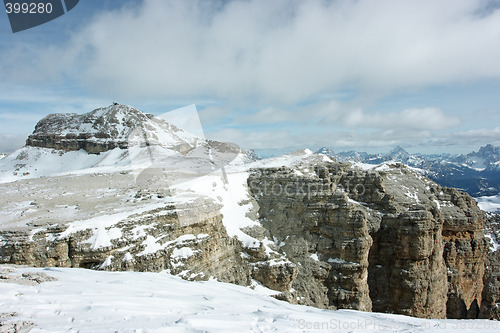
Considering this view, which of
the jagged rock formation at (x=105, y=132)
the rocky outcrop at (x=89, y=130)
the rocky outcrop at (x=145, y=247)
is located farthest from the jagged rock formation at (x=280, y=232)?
the rocky outcrop at (x=89, y=130)

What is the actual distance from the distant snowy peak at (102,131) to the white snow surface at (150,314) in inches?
2098

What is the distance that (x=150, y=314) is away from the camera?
8117 millimetres

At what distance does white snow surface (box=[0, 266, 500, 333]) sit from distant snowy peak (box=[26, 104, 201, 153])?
53287mm

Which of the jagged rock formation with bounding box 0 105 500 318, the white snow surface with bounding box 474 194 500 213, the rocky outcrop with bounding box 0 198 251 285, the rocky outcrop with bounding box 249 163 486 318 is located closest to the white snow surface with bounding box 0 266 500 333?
the rocky outcrop with bounding box 0 198 251 285

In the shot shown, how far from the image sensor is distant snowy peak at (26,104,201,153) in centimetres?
6081

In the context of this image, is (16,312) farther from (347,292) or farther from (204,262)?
(347,292)

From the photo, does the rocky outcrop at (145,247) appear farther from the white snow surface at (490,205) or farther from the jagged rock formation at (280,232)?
the white snow surface at (490,205)

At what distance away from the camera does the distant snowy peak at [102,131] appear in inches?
2394

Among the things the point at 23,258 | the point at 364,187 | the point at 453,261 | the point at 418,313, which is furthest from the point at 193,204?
the point at 453,261

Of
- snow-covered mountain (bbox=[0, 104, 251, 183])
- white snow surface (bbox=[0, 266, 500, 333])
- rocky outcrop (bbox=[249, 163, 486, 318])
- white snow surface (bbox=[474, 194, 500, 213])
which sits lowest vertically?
white snow surface (bbox=[474, 194, 500, 213])

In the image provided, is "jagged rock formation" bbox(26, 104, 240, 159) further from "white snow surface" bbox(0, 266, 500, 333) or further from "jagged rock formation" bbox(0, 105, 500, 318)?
"white snow surface" bbox(0, 266, 500, 333)

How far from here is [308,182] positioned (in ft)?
98.2

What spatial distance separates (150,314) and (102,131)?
62.6 metres

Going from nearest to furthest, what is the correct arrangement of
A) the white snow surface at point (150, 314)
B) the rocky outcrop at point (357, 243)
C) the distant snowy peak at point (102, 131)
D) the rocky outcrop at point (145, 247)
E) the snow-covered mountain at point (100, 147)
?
the white snow surface at point (150, 314), the rocky outcrop at point (145, 247), the rocky outcrop at point (357, 243), the snow-covered mountain at point (100, 147), the distant snowy peak at point (102, 131)
